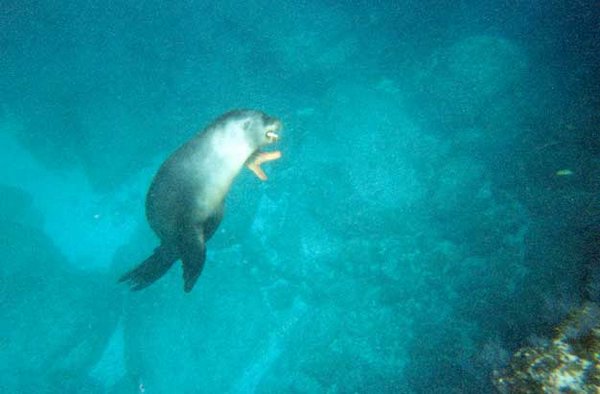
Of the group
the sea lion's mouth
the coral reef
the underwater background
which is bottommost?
the coral reef

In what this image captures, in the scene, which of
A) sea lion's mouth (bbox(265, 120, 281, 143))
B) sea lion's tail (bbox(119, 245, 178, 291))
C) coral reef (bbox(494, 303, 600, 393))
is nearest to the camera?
coral reef (bbox(494, 303, 600, 393))

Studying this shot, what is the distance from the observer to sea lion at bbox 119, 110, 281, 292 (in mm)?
2869

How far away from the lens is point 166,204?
3086mm

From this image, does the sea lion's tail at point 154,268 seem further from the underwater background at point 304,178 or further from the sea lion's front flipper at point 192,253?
the underwater background at point 304,178

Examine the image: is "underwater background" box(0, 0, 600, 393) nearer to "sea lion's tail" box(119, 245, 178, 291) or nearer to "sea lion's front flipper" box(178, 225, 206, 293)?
"sea lion's tail" box(119, 245, 178, 291)

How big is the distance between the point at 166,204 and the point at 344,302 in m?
8.86

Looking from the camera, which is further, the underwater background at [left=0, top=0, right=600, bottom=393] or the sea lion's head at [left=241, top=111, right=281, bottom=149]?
the underwater background at [left=0, top=0, right=600, bottom=393]

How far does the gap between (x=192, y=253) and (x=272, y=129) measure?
48.4 inches

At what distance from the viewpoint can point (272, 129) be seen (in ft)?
9.42

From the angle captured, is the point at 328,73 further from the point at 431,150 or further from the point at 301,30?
the point at 431,150

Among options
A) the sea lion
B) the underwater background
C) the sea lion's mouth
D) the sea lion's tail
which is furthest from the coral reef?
the underwater background

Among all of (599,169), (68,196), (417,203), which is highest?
(68,196)

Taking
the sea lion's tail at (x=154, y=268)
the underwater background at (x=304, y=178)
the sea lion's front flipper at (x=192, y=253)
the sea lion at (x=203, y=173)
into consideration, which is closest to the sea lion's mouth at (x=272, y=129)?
the sea lion at (x=203, y=173)

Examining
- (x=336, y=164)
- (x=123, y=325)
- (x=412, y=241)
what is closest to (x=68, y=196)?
(x=123, y=325)
